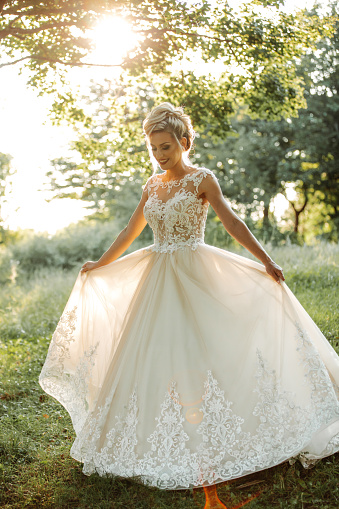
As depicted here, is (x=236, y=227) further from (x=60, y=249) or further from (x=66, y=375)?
(x=60, y=249)

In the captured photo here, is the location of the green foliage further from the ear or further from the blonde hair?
the blonde hair

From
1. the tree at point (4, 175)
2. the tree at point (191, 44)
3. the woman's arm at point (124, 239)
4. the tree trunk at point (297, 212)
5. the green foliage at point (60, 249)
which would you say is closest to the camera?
the woman's arm at point (124, 239)

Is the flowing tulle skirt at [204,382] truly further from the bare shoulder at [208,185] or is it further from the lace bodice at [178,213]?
the bare shoulder at [208,185]

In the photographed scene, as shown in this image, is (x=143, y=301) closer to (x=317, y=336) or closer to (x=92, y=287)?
(x=92, y=287)

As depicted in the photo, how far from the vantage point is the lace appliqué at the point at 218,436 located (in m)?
3.01

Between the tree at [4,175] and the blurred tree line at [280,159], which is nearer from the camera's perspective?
the tree at [4,175]

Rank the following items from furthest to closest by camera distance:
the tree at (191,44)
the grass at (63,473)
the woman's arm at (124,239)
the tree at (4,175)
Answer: the tree at (4,175) → the tree at (191,44) → the woman's arm at (124,239) → the grass at (63,473)

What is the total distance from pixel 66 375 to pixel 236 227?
1931 millimetres

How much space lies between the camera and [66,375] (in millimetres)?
3939

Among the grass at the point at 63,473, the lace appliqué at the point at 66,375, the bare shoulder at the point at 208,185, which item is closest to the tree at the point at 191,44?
the bare shoulder at the point at 208,185

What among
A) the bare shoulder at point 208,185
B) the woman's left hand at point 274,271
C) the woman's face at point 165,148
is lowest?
the woman's left hand at point 274,271

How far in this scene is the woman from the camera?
10.0 ft

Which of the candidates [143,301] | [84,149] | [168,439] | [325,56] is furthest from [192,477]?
[325,56]

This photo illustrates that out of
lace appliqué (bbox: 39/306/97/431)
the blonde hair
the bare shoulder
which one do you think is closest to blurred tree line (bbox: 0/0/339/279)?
the blonde hair
